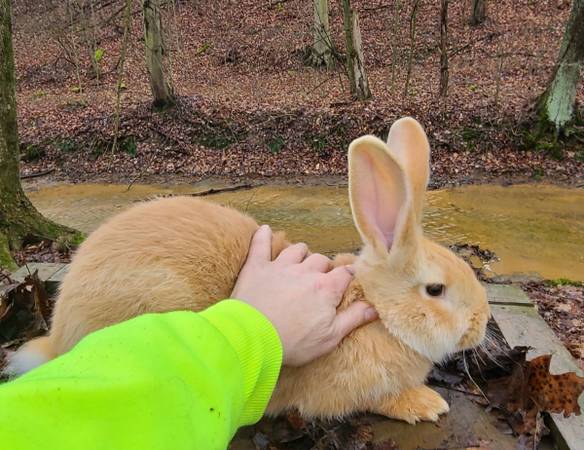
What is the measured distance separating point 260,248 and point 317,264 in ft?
0.83

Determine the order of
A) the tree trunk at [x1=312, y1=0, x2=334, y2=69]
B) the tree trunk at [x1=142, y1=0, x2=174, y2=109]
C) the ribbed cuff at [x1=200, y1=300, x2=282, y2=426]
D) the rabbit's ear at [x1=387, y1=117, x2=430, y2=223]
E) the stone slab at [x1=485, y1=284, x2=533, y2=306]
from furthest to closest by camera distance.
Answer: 1. the tree trunk at [x1=312, y1=0, x2=334, y2=69]
2. the tree trunk at [x1=142, y1=0, x2=174, y2=109]
3. the stone slab at [x1=485, y1=284, x2=533, y2=306]
4. the rabbit's ear at [x1=387, y1=117, x2=430, y2=223]
5. the ribbed cuff at [x1=200, y1=300, x2=282, y2=426]

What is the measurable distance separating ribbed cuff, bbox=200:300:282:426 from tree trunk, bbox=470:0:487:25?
18225 millimetres

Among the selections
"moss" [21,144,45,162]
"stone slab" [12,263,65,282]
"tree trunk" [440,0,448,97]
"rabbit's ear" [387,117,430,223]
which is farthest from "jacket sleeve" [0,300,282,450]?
"moss" [21,144,45,162]

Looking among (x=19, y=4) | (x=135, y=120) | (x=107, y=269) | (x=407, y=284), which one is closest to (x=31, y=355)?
(x=107, y=269)

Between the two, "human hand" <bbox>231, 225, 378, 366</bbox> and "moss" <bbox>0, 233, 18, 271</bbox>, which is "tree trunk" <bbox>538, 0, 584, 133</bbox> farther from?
"moss" <bbox>0, 233, 18, 271</bbox>

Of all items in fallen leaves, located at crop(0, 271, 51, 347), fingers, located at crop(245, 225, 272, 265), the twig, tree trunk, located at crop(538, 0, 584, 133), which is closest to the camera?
fingers, located at crop(245, 225, 272, 265)

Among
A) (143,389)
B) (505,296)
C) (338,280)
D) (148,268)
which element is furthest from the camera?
(505,296)

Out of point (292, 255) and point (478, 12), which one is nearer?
point (292, 255)

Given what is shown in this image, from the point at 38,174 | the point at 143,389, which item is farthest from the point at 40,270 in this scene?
the point at 38,174

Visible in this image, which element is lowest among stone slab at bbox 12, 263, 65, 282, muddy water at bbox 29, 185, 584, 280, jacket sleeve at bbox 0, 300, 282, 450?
muddy water at bbox 29, 185, 584, 280

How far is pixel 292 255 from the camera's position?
2.20 metres

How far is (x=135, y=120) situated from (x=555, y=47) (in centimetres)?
1180

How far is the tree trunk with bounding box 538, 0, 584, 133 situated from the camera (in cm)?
797

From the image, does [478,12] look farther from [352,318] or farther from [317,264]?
[352,318]
